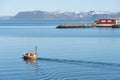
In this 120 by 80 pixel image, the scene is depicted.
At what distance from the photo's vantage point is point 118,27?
160 m

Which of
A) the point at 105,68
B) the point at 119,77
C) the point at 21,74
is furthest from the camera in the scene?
the point at 105,68

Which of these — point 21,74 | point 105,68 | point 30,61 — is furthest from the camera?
point 30,61

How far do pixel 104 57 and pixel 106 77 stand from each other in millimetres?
15323

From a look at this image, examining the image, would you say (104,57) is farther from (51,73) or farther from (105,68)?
(51,73)

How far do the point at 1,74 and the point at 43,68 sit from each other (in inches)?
208

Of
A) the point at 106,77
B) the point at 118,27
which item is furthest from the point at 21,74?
the point at 118,27

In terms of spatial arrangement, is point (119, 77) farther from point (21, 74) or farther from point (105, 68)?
point (21, 74)

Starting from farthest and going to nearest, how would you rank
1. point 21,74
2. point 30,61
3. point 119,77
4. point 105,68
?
point 30,61, point 105,68, point 21,74, point 119,77

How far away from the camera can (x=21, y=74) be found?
41062 mm

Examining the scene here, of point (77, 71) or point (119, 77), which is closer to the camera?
point (119, 77)

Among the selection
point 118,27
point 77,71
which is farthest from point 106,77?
point 118,27

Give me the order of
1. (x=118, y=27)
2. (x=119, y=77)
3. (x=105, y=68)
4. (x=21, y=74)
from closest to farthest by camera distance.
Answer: (x=119, y=77) < (x=21, y=74) < (x=105, y=68) < (x=118, y=27)

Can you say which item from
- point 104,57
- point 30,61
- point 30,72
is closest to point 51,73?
point 30,72

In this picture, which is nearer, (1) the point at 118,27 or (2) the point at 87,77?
(2) the point at 87,77
